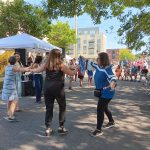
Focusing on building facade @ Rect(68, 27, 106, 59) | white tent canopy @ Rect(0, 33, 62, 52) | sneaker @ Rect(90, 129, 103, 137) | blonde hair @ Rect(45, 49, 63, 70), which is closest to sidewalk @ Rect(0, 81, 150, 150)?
sneaker @ Rect(90, 129, 103, 137)

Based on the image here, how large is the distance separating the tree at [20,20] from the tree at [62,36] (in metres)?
21.5

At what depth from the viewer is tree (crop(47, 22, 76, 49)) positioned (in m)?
59.6

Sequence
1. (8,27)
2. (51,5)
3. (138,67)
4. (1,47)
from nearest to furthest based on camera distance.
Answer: (51,5), (1,47), (138,67), (8,27)

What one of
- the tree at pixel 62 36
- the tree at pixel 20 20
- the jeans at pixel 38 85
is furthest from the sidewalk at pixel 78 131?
the tree at pixel 62 36

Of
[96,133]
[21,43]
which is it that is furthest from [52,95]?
[21,43]

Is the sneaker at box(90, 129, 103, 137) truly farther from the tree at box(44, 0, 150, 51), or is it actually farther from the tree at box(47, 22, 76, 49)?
the tree at box(47, 22, 76, 49)

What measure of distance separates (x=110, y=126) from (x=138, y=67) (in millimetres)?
20657

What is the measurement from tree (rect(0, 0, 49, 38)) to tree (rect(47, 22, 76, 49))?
21.5 m

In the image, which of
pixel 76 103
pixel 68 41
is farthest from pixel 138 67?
pixel 68 41

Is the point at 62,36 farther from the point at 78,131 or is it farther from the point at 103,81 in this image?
the point at 103,81

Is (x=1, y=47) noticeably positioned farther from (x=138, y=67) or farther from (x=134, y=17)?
(x=138, y=67)

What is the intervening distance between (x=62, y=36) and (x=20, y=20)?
24.3 m

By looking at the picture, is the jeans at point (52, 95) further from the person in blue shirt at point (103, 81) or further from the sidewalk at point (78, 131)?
the person in blue shirt at point (103, 81)

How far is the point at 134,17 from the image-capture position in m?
22.1
